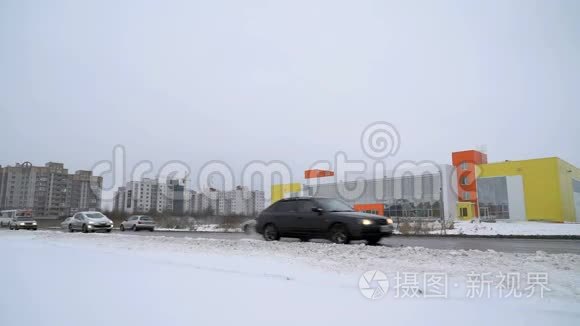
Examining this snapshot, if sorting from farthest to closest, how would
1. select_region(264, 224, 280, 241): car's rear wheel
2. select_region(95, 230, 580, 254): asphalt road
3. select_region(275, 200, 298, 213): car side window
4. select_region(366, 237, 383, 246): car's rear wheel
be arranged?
select_region(264, 224, 280, 241): car's rear wheel, select_region(275, 200, 298, 213): car side window, select_region(366, 237, 383, 246): car's rear wheel, select_region(95, 230, 580, 254): asphalt road

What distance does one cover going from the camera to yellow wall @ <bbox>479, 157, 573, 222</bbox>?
136ft

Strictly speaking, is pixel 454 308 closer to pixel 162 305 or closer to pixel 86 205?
pixel 162 305

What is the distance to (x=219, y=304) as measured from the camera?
4.11 m

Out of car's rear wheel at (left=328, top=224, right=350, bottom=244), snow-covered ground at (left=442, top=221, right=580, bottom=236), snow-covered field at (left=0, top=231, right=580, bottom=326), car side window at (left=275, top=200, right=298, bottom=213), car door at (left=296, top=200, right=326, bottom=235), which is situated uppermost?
car side window at (left=275, top=200, right=298, bottom=213)

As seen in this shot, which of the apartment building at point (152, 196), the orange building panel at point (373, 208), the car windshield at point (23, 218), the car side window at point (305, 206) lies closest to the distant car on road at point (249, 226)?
the car side window at point (305, 206)

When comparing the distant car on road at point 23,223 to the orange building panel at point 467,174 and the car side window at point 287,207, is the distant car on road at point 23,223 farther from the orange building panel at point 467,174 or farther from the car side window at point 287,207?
the orange building panel at point 467,174

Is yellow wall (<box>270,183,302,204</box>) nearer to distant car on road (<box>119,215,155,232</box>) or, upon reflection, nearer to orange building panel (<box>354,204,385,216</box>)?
orange building panel (<box>354,204,385,216</box>)

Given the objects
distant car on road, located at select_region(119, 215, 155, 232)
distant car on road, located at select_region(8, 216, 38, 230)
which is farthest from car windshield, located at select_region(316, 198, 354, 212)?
distant car on road, located at select_region(8, 216, 38, 230)

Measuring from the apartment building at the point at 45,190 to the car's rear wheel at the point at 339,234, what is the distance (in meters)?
77.7

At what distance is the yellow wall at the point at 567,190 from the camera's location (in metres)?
42.3

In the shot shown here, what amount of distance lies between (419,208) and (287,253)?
45182 mm

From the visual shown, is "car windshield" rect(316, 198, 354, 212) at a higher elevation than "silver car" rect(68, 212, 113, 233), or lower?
higher

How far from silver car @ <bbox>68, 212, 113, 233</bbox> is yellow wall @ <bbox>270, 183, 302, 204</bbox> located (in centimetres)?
4611

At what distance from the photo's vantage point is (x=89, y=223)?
71.8 feet
